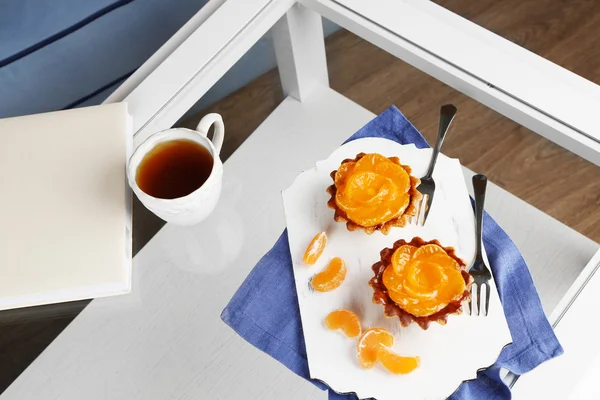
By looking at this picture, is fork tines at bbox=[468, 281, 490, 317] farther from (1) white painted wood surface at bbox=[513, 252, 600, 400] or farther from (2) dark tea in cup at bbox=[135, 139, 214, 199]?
(2) dark tea in cup at bbox=[135, 139, 214, 199]

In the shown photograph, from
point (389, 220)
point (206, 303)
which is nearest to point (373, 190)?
point (389, 220)

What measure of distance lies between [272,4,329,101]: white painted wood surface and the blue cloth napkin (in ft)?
0.95

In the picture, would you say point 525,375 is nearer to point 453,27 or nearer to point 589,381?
point 589,381

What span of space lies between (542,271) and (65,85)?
889mm

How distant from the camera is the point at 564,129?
2.47ft

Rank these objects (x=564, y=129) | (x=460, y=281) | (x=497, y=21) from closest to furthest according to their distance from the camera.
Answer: (x=460, y=281)
(x=564, y=129)
(x=497, y=21)

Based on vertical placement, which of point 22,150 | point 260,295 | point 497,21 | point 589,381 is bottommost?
point 497,21

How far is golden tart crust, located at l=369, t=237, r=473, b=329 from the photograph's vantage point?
0.64 meters

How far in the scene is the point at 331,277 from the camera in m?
0.70

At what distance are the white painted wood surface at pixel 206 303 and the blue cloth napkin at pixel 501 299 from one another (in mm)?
43

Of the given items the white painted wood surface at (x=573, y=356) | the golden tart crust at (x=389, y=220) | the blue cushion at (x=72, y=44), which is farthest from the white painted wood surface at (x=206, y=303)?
the blue cushion at (x=72, y=44)

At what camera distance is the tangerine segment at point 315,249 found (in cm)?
71

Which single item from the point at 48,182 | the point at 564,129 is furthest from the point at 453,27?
the point at 48,182

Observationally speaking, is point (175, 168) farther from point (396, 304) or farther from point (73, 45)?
point (73, 45)
